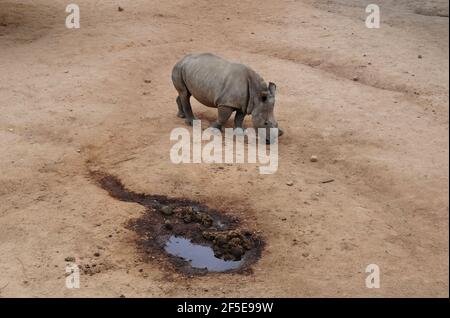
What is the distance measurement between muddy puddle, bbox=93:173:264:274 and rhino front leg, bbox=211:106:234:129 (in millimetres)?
1992

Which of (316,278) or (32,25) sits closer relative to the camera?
(316,278)

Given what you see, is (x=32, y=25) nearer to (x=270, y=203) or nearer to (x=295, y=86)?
(x=295, y=86)

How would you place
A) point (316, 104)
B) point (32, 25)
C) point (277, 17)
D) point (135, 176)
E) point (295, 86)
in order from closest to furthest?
point (135, 176), point (316, 104), point (295, 86), point (32, 25), point (277, 17)

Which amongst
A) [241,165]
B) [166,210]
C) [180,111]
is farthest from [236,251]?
[180,111]

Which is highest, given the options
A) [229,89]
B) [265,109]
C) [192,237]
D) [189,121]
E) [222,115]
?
[229,89]

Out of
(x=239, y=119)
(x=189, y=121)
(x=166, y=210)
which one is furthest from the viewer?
(x=189, y=121)

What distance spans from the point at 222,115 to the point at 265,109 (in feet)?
2.12

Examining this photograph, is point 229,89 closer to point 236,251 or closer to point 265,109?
point 265,109

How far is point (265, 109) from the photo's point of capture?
8664 mm

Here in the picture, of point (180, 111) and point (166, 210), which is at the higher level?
point (180, 111)

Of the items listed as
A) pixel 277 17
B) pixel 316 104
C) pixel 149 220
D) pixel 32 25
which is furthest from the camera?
pixel 277 17

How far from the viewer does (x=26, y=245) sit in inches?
252

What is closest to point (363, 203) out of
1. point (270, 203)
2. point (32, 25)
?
point (270, 203)

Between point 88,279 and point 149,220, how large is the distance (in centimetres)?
126
